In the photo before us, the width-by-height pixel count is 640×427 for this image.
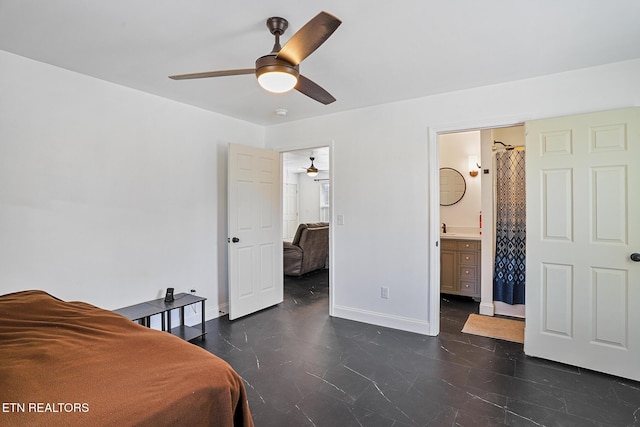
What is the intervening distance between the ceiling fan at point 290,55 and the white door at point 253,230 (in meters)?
1.80

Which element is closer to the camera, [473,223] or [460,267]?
[460,267]

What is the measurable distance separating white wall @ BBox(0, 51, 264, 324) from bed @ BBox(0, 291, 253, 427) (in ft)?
3.88

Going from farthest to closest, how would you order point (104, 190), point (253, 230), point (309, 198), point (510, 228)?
1. point (309, 198)
2. point (253, 230)
3. point (510, 228)
4. point (104, 190)

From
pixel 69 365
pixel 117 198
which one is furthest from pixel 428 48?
pixel 117 198

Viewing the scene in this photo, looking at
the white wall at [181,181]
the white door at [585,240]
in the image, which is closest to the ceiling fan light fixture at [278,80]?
the white wall at [181,181]

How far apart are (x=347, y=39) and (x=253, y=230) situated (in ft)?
8.11

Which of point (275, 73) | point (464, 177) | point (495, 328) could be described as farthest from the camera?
point (464, 177)

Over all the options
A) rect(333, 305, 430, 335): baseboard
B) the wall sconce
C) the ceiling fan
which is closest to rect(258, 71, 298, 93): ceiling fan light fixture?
the ceiling fan

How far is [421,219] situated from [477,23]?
1.80 metres

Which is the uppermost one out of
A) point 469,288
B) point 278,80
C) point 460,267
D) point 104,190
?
point 278,80

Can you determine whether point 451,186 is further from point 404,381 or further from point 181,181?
point 181,181

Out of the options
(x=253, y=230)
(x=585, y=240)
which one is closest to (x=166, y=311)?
(x=253, y=230)

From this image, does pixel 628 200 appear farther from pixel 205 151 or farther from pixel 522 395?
pixel 205 151

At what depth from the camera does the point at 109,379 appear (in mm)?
A: 1080
